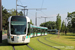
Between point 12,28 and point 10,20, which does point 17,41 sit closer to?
point 12,28

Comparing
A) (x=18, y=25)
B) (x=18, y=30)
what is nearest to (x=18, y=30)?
(x=18, y=30)

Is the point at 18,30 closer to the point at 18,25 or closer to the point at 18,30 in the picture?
the point at 18,30

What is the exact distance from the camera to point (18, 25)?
14352 mm

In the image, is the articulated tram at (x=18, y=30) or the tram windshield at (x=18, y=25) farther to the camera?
the tram windshield at (x=18, y=25)

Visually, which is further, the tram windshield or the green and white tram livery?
the tram windshield

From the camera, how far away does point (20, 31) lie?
14.2m

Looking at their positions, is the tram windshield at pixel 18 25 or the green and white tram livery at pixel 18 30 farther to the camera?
the tram windshield at pixel 18 25

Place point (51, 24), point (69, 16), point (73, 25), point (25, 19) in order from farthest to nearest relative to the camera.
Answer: point (51, 24) → point (69, 16) → point (73, 25) → point (25, 19)

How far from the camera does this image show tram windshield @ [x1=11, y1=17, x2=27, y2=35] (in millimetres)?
14126

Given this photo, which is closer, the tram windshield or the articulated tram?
the articulated tram

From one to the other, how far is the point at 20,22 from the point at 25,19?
63 cm

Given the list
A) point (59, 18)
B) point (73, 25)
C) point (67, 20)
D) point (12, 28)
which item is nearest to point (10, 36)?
point (12, 28)

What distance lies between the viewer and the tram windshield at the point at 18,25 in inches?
556

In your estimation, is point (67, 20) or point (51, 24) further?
point (51, 24)
